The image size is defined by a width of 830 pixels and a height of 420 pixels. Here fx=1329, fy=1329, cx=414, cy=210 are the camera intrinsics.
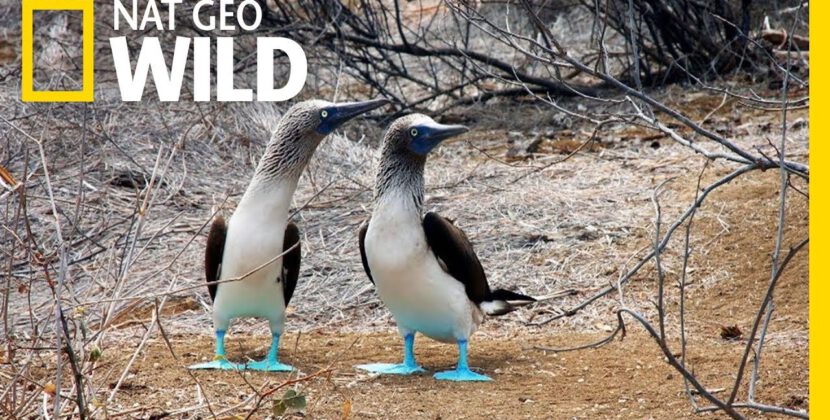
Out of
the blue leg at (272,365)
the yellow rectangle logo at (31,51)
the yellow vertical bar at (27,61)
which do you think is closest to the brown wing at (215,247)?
the blue leg at (272,365)

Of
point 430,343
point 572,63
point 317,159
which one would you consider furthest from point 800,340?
point 317,159

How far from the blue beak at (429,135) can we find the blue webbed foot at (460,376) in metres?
0.87

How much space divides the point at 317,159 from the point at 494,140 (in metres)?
2.08

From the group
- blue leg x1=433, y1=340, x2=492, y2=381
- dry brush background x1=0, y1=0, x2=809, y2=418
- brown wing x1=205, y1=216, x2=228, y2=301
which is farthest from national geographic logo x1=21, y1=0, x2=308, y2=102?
blue leg x1=433, y1=340, x2=492, y2=381

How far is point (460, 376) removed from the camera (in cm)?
509

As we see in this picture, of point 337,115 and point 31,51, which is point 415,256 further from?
point 31,51

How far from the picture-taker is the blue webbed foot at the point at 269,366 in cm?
519

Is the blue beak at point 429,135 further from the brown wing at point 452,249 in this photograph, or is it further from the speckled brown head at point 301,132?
the speckled brown head at point 301,132

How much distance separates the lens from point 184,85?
31.5 feet

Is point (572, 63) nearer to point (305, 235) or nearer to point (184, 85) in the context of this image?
point (305, 235)

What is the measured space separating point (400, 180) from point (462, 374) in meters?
0.78

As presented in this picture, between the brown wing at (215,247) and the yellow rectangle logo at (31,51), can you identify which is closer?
the brown wing at (215,247)

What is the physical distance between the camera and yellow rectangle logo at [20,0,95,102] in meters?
8.78

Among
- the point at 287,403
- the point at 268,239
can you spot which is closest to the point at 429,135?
the point at 268,239
